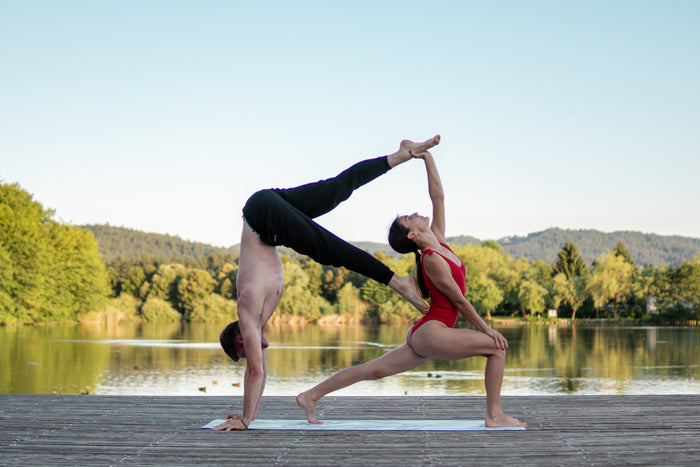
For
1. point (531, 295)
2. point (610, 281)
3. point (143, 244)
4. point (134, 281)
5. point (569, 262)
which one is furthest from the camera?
point (143, 244)

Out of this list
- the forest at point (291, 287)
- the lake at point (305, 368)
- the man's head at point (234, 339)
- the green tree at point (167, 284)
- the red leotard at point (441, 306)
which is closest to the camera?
the red leotard at point (441, 306)

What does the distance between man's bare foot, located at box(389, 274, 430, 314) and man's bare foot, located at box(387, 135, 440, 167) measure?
→ 0.83 metres

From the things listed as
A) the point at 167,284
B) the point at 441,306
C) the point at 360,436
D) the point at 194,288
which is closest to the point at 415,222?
the point at 441,306

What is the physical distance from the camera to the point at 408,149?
4844mm

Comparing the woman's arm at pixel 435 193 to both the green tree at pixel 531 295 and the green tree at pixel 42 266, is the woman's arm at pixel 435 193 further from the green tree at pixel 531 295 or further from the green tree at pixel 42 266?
the green tree at pixel 531 295

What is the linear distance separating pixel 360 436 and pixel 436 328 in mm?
855

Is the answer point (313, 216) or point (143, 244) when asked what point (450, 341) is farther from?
point (143, 244)

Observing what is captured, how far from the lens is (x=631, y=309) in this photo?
238 feet

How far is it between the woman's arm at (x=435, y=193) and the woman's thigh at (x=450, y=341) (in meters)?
0.68

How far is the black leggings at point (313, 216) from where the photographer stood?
14.3ft

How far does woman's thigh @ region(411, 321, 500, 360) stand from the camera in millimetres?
4480

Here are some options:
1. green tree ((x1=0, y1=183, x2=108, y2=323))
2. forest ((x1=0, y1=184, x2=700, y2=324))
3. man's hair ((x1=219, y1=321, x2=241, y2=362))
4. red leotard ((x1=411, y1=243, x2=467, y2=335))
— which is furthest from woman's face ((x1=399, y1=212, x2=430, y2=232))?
forest ((x1=0, y1=184, x2=700, y2=324))

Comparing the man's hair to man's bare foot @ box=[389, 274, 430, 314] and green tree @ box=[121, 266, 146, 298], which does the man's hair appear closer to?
man's bare foot @ box=[389, 274, 430, 314]

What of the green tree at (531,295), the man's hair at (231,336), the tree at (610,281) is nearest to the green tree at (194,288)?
the green tree at (531,295)
